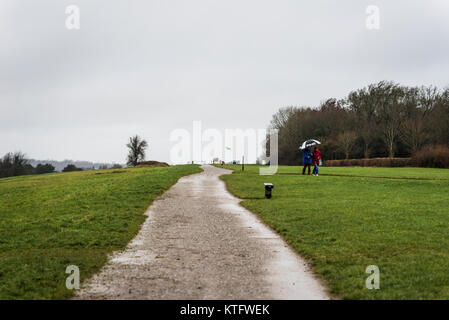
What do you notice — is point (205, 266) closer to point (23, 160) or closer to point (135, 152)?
point (135, 152)

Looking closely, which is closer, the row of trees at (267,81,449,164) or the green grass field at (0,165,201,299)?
the green grass field at (0,165,201,299)

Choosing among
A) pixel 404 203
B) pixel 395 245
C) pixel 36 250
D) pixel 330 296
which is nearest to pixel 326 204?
pixel 404 203

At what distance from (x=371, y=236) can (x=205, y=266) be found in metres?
5.18

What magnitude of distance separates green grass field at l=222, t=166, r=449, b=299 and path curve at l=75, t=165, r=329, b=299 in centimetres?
58

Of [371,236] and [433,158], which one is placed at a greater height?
[433,158]

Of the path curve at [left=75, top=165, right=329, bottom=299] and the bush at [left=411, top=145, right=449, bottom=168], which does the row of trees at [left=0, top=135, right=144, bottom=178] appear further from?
the path curve at [left=75, top=165, right=329, bottom=299]

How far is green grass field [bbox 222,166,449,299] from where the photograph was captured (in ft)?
21.0

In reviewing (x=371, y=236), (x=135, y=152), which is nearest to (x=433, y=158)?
(x=371, y=236)

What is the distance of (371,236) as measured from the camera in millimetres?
10062

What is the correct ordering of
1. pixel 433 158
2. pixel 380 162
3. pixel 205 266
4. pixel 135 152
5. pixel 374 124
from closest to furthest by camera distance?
pixel 205 266
pixel 433 158
pixel 380 162
pixel 374 124
pixel 135 152

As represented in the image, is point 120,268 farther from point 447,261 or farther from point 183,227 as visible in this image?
point 447,261

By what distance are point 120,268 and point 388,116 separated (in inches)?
3199

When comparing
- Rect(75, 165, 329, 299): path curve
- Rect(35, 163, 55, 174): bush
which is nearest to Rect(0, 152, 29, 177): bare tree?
Rect(35, 163, 55, 174): bush
